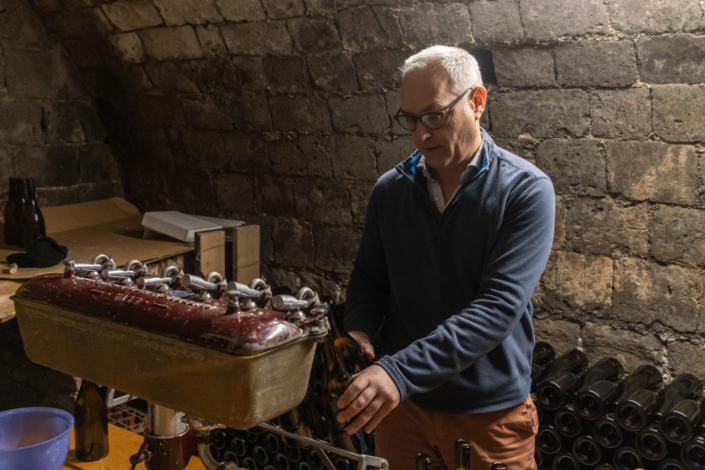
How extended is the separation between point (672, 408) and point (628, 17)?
1.51 metres

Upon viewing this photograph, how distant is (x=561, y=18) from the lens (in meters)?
2.57

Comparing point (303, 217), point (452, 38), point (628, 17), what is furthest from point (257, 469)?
point (628, 17)

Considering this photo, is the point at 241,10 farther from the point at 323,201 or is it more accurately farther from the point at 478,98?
the point at 478,98

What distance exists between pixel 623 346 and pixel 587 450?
0.70 meters

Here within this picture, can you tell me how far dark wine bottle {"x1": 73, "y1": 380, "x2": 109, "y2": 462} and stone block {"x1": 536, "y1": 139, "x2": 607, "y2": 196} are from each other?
2.22 m

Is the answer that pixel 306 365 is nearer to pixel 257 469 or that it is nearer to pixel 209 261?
pixel 257 469

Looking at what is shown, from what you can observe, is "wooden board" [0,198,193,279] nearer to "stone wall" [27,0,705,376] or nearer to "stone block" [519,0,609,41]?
"stone wall" [27,0,705,376]

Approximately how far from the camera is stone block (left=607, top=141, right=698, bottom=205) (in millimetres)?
2553

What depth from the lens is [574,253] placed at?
9.63 feet

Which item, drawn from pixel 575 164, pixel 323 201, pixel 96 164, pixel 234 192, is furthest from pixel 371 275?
pixel 96 164

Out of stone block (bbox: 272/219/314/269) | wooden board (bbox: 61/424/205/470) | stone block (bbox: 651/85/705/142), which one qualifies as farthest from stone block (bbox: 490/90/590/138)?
wooden board (bbox: 61/424/205/470)

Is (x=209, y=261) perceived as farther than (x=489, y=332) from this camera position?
Yes

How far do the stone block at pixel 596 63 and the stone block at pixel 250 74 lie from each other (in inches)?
67.3

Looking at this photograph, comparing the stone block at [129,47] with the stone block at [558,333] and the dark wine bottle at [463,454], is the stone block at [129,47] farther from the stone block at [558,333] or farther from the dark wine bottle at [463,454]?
the dark wine bottle at [463,454]
